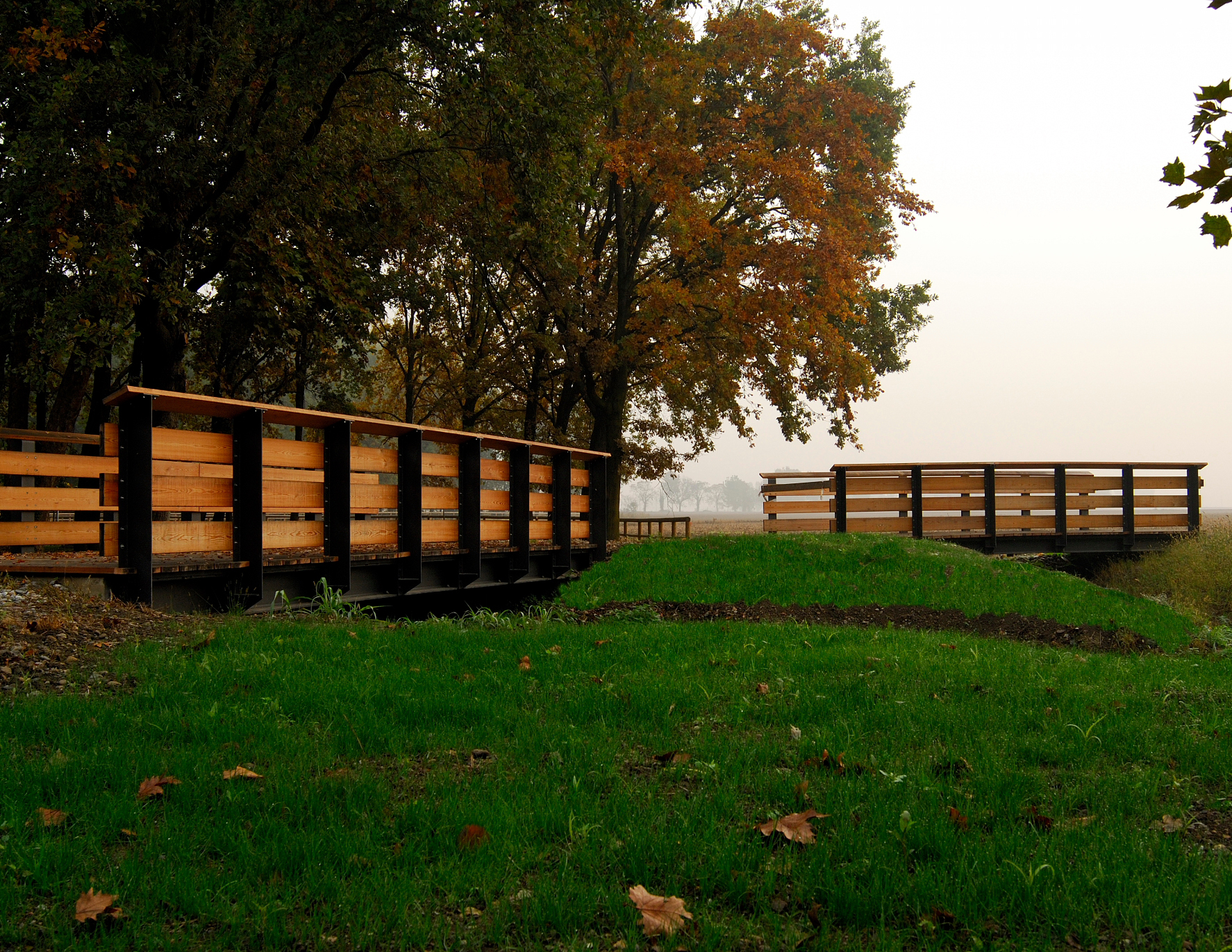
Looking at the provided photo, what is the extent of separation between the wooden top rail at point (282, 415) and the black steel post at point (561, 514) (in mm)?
1352

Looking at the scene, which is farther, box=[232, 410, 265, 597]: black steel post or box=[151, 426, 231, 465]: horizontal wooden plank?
box=[232, 410, 265, 597]: black steel post

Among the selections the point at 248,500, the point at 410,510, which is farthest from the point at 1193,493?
the point at 248,500

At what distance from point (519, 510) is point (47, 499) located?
275 inches

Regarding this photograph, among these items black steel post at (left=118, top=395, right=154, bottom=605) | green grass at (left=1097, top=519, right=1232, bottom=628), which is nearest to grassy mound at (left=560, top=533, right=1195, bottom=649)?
green grass at (left=1097, top=519, right=1232, bottom=628)

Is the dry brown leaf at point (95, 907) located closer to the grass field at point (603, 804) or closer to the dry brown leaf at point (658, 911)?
the grass field at point (603, 804)

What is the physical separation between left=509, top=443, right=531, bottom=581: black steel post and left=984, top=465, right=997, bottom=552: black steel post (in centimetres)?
1173

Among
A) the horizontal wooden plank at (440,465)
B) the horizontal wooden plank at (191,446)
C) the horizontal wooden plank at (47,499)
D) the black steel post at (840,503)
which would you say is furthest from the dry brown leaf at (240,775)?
the black steel post at (840,503)

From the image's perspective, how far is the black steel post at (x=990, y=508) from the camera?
62.2 feet

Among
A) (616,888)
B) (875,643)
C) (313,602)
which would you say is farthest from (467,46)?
A: (616,888)

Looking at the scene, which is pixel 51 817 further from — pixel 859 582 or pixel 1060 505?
pixel 1060 505

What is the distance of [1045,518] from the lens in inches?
775

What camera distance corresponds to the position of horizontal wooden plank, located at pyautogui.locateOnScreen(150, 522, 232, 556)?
7707 millimetres

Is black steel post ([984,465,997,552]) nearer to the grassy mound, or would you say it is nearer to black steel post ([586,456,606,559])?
the grassy mound

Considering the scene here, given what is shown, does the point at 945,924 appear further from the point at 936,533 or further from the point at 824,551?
the point at 936,533
